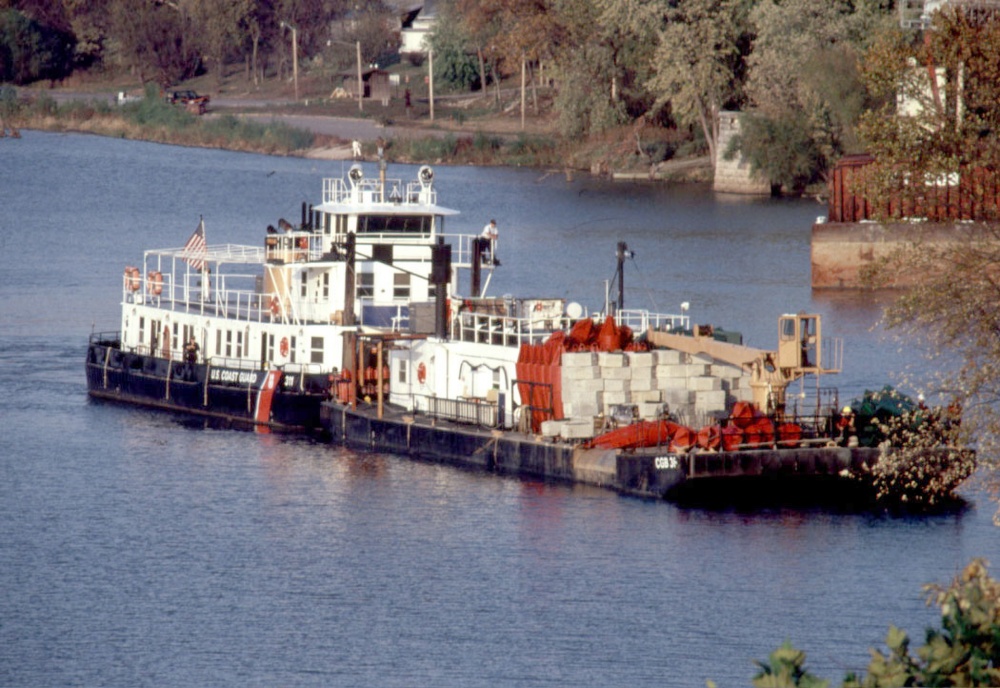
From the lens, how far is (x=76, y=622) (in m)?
33.8

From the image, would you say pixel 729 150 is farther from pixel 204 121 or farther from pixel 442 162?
pixel 204 121

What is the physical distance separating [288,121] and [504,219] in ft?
158

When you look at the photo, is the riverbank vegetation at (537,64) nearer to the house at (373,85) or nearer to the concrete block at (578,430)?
the house at (373,85)

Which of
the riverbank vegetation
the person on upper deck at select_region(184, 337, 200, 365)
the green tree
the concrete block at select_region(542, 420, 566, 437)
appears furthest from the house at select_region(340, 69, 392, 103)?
the concrete block at select_region(542, 420, 566, 437)

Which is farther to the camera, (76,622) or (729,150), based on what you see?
(729,150)

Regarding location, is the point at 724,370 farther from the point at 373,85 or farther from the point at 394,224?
the point at 373,85

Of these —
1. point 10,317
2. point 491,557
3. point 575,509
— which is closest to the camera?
point 491,557

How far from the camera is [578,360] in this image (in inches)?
1738

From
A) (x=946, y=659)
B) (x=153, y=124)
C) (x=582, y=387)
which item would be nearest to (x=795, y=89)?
(x=153, y=124)

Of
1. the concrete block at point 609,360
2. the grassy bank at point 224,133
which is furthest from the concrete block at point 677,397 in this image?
the grassy bank at point 224,133

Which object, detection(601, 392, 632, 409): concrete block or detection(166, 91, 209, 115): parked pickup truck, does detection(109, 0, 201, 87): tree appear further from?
detection(601, 392, 632, 409): concrete block

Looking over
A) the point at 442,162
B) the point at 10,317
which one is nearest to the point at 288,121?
the point at 442,162

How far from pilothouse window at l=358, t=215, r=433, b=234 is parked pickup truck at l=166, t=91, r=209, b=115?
99365 millimetres

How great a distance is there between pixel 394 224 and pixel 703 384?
1199 centimetres
